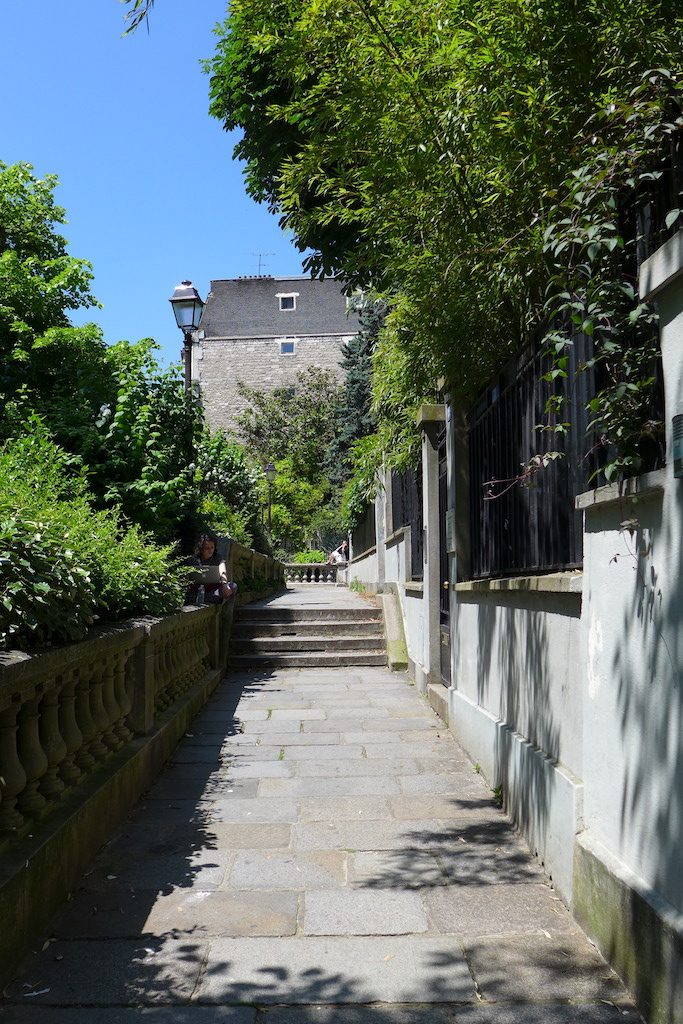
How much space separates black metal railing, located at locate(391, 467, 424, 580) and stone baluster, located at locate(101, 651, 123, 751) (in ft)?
16.7

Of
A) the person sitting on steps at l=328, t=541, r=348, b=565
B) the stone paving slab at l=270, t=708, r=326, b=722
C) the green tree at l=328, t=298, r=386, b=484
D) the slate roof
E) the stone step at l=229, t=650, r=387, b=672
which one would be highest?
the slate roof

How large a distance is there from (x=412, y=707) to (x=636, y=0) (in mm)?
6232

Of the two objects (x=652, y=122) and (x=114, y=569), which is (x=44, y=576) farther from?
(x=652, y=122)

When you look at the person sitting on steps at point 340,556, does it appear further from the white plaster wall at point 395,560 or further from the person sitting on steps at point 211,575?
the person sitting on steps at point 211,575

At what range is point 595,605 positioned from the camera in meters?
3.41

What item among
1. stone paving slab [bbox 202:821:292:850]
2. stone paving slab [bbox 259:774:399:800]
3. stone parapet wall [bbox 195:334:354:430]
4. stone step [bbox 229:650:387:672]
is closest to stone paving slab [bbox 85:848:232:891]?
stone paving slab [bbox 202:821:292:850]

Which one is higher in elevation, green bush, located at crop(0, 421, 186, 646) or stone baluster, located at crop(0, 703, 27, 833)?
green bush, located at crop(0, 421, 186, 646)

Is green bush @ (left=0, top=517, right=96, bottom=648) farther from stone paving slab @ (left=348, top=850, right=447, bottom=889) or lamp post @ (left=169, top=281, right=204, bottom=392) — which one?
lamp post @ (left=169, top=281, right=204, bottom=392)

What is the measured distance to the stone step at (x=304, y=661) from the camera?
11250mm

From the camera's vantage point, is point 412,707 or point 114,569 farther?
point 412,707

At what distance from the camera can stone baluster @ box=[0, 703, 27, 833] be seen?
10.6ft

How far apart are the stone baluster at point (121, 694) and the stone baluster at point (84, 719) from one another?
0.62 meters

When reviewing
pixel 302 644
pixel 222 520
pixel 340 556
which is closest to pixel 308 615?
pixel 302 644

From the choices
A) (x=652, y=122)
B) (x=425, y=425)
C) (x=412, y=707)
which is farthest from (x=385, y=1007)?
(x=425, y=425)
